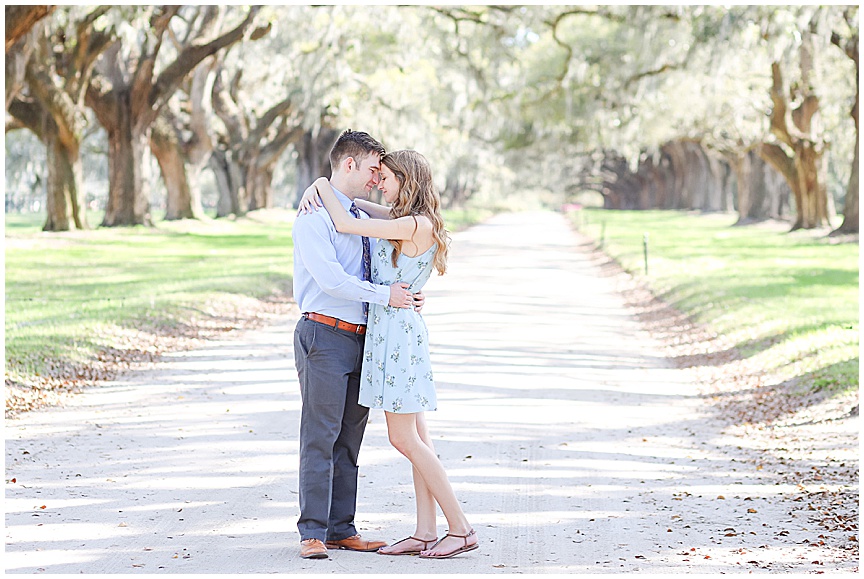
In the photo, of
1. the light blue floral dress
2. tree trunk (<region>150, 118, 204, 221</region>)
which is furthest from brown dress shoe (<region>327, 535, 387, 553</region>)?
tree trunk (<region>150, 118, 204, 221</region>)

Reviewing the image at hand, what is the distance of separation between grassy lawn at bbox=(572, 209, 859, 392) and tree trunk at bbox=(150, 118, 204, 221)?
519 inches

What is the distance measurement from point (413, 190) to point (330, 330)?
0.72 metres

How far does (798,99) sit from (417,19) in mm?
13405

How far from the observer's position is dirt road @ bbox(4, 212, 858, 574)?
5.25m

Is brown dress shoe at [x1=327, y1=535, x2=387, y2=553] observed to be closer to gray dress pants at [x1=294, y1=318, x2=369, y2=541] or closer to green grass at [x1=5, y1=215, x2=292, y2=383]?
gray dress pants at [x1=294, y1=318, x2=369, y2=541]

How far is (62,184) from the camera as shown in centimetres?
2750

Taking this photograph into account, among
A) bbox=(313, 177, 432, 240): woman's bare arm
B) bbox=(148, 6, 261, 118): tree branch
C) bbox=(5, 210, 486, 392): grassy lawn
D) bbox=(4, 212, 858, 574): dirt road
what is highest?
bbox=(148, 6, 261, 118): tree branch

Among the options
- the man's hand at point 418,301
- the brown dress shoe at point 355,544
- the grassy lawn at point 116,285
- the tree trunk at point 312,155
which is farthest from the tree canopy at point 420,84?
the brown dress shoe at point 355,544

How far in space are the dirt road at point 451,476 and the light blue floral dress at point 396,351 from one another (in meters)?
0.71

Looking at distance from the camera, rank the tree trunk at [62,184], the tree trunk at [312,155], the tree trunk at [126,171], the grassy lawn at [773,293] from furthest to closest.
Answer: the tree trunk at [312,155]
the tree trunk at [126,171]
the tree trunk at [62,184]
the grassy lawn at [773,293]

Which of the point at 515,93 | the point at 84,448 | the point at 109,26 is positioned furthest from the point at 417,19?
the point at 84,448

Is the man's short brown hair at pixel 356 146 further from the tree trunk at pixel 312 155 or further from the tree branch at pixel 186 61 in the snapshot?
the tree trunk at pixel 312 155

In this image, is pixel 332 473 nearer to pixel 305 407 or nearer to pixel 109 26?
pixel 305 407

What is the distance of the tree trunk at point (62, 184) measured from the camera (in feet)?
88.6
